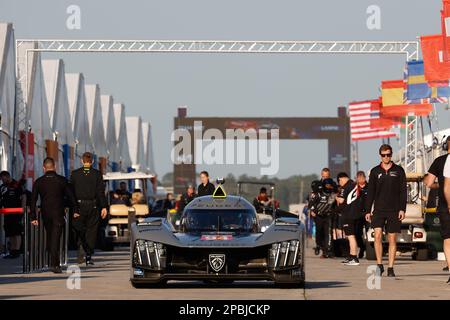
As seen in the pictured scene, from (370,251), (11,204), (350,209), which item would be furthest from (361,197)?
(11,204)

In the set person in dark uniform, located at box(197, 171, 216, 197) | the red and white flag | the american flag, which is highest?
the red and white flag


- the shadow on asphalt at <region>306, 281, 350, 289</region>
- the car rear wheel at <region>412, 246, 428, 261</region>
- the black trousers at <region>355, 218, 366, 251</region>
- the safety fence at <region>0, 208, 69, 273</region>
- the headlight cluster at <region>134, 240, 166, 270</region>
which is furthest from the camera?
the car rear wheel at <region>412, 246, 428, 261</region>

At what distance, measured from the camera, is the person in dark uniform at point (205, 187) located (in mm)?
25297

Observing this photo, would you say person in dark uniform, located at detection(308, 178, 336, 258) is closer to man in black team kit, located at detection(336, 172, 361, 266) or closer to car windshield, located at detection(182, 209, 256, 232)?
man in black team kit, located at detection(336, 172, 361, 266)

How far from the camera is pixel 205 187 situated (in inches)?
1000

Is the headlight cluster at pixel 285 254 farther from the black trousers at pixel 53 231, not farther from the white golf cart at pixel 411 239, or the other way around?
the white golf cart at pixel 411 239

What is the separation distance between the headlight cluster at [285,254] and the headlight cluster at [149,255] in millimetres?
1231

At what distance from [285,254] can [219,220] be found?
54.9 inches

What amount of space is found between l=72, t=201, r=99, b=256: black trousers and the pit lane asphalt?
123 centimetres

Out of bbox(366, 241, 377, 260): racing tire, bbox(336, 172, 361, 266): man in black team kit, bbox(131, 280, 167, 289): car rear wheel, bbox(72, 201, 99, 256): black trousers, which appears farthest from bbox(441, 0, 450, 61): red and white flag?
bbox(131, 280, 167, 289): car rear wheel

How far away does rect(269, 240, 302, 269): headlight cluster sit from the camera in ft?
50.4

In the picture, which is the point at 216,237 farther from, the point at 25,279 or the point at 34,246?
the point at 34,246
